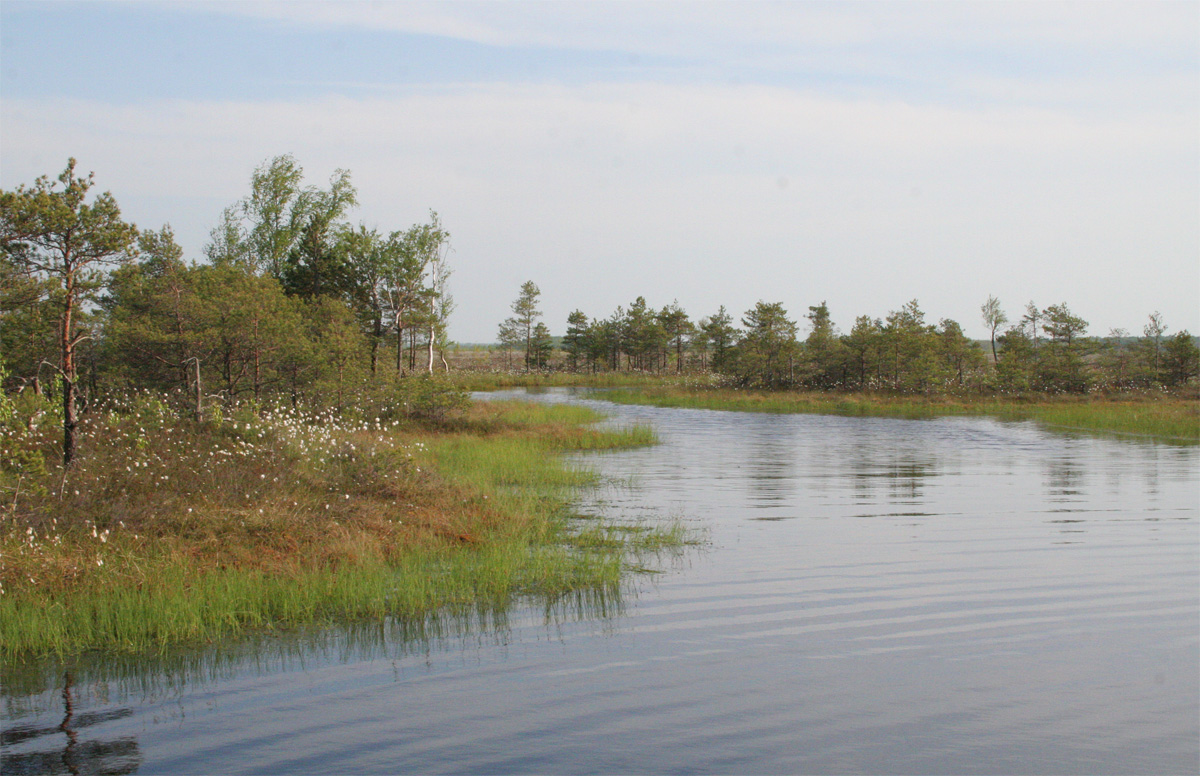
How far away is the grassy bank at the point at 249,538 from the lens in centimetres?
844

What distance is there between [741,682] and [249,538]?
652 centimetres

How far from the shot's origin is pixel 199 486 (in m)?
11.6

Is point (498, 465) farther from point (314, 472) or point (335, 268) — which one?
point (335, 268)

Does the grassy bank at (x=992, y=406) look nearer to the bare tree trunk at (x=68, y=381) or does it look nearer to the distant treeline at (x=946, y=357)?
the distant treeline at (x=946, y=357)

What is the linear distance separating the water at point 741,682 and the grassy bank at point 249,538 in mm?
645

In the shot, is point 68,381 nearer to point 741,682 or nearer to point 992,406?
point 741,682

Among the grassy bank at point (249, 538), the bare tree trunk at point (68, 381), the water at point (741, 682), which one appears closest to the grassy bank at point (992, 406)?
the water at point (741, 682)

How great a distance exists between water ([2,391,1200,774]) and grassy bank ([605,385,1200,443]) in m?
27.6

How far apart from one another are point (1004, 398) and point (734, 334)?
95.9 ft

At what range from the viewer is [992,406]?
49.9 m

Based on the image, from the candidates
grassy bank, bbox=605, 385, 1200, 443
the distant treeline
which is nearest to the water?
grassy bank, bbox=605, 385, 1200, 443

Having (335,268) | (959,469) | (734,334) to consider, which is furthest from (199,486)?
(734,334)

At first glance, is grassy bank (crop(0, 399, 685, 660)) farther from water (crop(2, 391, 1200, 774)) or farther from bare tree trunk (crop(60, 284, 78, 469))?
water (crop(2, 391, 1200, 774))

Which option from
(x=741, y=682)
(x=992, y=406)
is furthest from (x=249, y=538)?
(x=992, y=406)
